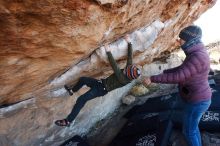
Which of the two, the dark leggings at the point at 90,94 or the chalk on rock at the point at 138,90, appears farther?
the chalk on rock at the point at 138,90

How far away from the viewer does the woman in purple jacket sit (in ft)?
14.2

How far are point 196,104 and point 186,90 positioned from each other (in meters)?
0.26

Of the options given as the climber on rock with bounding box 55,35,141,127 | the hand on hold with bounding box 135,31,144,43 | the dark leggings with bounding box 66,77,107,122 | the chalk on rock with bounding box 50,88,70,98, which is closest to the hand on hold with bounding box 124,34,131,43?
the climber on rock with bounding box 55,35,141,127

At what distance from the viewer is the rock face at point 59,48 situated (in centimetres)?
354

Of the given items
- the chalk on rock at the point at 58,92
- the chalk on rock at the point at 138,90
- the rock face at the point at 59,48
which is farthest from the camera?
the chalk on rock at the point at 138,90

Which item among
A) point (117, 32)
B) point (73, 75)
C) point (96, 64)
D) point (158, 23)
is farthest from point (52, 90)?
point (158, 23)

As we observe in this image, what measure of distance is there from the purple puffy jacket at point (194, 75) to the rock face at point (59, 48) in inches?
40.9

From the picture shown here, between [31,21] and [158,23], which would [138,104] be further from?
[31,21]

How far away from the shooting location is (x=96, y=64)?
18.6 feet

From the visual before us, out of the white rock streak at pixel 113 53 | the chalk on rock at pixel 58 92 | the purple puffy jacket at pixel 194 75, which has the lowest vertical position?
the purple puffy jacket at pixel 194 75

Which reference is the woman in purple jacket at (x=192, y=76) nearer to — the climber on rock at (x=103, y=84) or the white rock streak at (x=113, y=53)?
the climber on rock at (x=103, y=84)

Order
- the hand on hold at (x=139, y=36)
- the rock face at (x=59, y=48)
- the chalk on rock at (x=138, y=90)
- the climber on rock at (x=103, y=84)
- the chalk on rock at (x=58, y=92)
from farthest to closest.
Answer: the chalk on rock at (x=138, y=90)
the chalk on rock at (x=58, y=92)
the hand on hold at (x=139, y=36)
the climber on rock at (x=103, y=84)
the rock face at (x=59, y=48)

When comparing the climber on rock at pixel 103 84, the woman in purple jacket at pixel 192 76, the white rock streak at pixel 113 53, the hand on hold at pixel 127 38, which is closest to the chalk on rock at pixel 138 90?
the white rock streak at pixel 113 53

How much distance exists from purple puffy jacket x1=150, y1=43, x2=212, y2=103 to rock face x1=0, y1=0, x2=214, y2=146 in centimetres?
104
